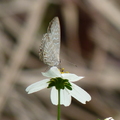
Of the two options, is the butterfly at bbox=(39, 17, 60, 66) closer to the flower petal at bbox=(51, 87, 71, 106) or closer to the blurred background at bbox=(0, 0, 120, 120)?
the flower petal at bbox=(51, 87, 71, 106)

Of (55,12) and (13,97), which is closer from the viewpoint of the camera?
(13,97)

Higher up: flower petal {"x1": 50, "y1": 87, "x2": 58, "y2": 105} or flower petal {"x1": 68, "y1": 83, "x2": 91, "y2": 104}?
flower petal {"x1": 50, "y1": 87, "x2": 58, "y2": 105}

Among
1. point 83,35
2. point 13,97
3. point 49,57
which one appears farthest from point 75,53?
point 49,57

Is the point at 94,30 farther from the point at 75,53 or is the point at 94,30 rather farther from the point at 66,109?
the point at 66,109

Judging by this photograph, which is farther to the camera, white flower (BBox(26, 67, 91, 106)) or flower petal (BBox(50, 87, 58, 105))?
flower petal (BBox(50, 87, 58, 105))

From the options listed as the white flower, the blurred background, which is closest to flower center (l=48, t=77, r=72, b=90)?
the white flower

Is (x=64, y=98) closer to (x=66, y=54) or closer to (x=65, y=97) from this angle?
(x=65, y=97)
